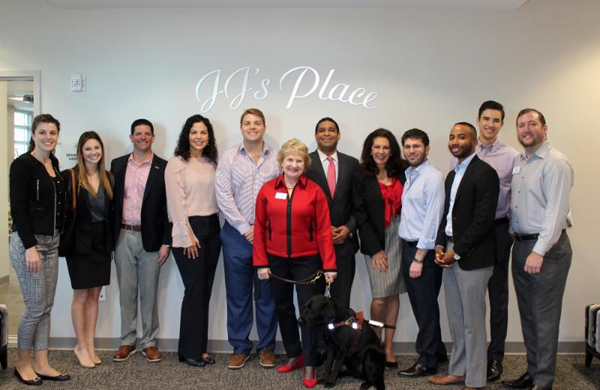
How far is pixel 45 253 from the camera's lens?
10.6 feet

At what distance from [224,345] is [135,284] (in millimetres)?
889

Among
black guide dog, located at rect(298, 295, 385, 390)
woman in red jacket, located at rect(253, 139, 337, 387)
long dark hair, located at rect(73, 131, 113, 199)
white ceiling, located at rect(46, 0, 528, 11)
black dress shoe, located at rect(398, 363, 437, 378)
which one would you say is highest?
white ceiling, located at rect(46, 0, 528, 11)

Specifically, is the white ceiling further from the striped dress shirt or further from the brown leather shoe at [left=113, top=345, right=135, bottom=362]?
the brown leather shoe at [left=113, top=345, right=135, bottom=362]

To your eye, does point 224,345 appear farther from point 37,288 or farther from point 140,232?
point 37,288

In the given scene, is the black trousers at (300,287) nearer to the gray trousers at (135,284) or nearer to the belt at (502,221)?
the gray trousers at (135,284)

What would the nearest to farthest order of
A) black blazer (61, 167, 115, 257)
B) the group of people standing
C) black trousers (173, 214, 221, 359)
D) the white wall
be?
1. the group of people standing
2. black blazer (61, 167, 115, 257)
3. black trousers (173, 214, 221, 359)
4. the white wall

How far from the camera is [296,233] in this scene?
321 centimetres

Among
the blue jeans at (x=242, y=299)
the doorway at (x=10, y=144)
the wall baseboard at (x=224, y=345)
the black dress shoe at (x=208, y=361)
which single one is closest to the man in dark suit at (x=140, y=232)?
the wall baseboard at (x=224, y=345)

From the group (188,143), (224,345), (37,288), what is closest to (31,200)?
(37,288)

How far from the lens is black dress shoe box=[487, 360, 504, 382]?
3.40 metres

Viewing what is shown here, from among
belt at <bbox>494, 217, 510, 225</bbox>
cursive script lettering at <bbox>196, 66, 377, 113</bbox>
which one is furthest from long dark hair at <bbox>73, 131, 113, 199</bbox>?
belt at <bbox>494, 217, 510, 225</bbox>

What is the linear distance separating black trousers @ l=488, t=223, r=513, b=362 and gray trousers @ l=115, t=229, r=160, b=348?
2.53 meters

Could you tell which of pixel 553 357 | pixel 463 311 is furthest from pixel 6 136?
pixel 553 357

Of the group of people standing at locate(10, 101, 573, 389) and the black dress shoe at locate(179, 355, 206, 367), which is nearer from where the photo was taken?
the group of people standing at locate(10, 101, 573, 389)
